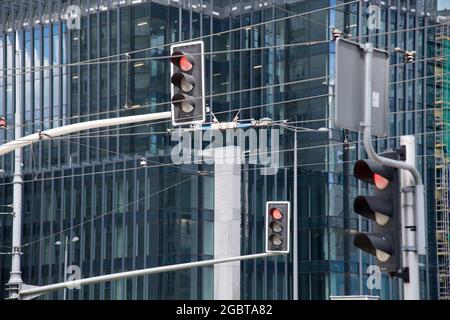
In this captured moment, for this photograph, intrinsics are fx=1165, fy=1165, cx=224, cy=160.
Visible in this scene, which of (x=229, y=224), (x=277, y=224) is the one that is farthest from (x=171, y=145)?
(x=277, y=224)

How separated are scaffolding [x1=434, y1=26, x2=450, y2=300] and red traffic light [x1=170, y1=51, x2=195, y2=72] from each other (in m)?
50.9

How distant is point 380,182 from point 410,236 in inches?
26.9

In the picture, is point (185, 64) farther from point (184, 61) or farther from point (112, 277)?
point (112, 277)

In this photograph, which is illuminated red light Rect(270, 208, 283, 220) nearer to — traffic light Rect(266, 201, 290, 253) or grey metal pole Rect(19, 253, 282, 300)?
traffic light Rect(266, 201, 290, 253)

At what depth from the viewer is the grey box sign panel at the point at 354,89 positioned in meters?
12.4

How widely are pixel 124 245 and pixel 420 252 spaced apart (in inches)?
2012

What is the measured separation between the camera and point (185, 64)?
63.5ft

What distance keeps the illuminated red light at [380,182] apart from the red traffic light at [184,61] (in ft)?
22.9

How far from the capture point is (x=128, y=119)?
22.9m

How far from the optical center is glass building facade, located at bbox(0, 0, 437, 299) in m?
62.3

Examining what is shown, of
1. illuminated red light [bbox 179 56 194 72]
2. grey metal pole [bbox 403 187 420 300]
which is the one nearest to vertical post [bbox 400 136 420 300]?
grey metal pole [bbox 403 187 420 300]

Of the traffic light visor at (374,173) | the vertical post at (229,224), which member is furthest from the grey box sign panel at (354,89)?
the vertical post at (229,224)

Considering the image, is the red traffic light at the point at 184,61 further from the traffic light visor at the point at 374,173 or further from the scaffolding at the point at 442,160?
the scaffolding at the point at 442,160
